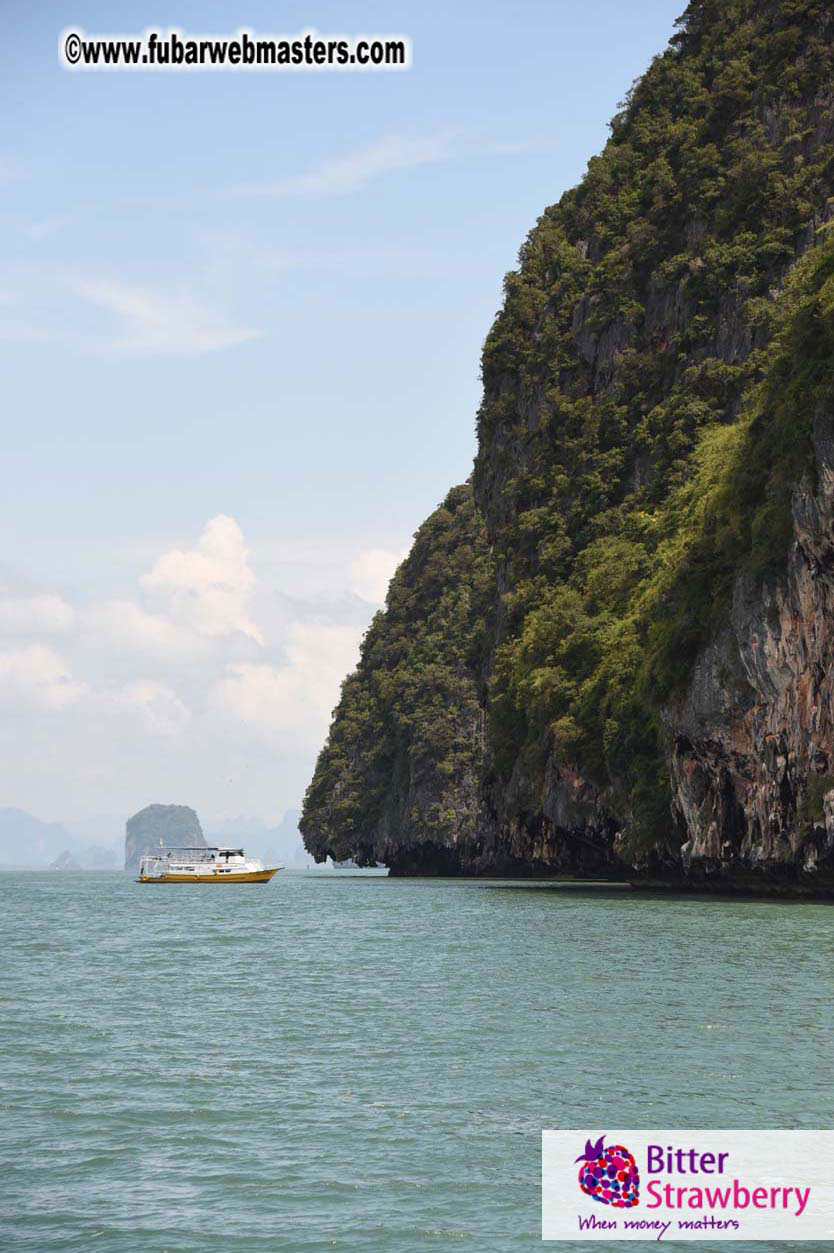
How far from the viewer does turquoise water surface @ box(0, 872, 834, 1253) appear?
13945mm

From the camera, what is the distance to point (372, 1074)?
2020cm

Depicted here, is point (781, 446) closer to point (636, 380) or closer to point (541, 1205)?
point (636, 380)

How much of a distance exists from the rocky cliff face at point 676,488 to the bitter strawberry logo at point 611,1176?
36.8 m

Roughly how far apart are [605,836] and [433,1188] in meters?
60.8

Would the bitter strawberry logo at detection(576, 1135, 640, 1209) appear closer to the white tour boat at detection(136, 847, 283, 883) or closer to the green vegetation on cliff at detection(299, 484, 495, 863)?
the white tour boat at detection(136, 847, 283, 883)

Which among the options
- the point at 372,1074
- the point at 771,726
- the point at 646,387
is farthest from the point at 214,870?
the point at 372,1074

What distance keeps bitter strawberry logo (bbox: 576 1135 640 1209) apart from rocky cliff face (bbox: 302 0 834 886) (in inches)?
1447

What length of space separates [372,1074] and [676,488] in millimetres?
59611

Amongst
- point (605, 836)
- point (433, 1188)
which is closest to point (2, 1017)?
point (433, 1188)

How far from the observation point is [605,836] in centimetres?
7444

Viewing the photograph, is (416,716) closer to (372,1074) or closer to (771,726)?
(771,726)

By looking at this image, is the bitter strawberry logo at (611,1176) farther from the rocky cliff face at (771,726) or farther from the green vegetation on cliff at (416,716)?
the green vegetation on cliff at (416,716)

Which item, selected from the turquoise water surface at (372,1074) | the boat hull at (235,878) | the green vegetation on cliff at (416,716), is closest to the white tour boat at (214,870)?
the boat hull at (235,878)

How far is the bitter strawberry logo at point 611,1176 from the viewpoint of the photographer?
13.5m
